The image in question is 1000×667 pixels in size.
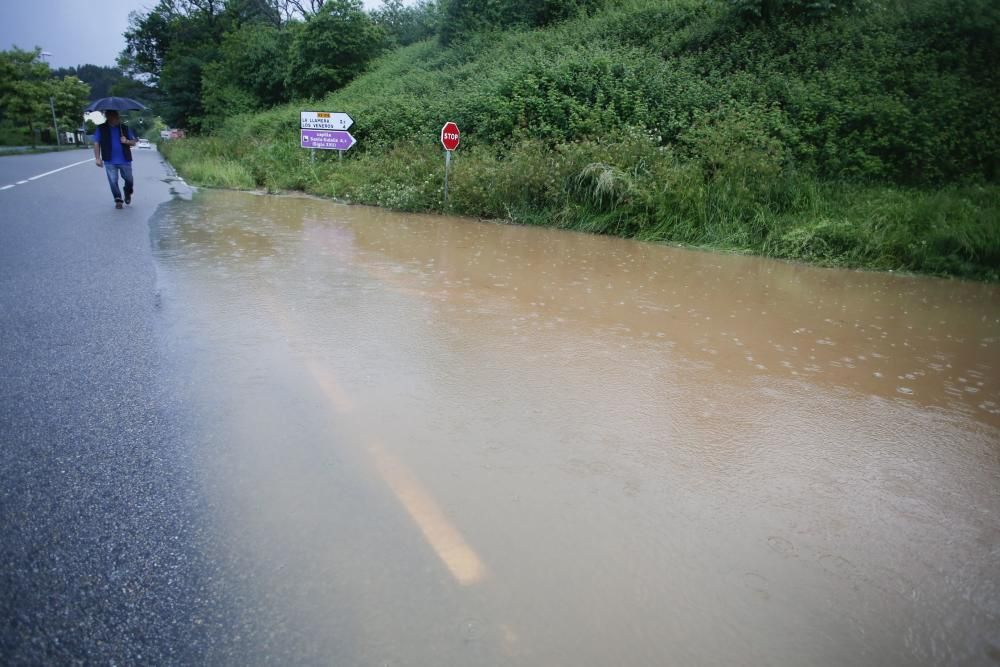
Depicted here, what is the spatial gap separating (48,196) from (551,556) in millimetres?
13937

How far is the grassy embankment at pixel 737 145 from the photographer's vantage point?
9.79 meters

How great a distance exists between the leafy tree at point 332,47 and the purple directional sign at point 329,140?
1646 centimetres

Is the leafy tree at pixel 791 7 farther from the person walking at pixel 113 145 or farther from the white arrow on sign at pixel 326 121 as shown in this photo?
the person walking at pixel 113 145

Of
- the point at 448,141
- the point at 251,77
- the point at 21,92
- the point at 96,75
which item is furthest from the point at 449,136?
the point at 96,75

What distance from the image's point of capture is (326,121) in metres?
17.6

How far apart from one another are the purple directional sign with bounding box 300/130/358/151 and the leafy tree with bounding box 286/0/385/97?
54.0 ft

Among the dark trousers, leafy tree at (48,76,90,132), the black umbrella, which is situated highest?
leafy tree at (48,76,90,132)

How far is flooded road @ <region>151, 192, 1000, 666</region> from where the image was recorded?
1.92 m

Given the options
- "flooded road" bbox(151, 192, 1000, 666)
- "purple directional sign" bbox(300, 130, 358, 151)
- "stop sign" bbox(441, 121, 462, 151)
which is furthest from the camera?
"purple directional sign" bbox(300, 130, 358, 151)

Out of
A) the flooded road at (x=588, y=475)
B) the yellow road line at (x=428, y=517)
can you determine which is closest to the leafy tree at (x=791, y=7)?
the flooded road at (x=588, y=475)

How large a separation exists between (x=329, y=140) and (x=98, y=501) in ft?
55.5

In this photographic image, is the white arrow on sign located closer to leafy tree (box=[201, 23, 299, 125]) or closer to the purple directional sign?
the purple directional sign

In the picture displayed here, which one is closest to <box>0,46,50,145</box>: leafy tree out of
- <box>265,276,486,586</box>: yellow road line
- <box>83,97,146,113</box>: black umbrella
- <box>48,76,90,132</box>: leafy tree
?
<box>48,76,90,132</box>: leafy tree

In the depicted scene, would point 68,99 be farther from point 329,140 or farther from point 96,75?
point 96,75
